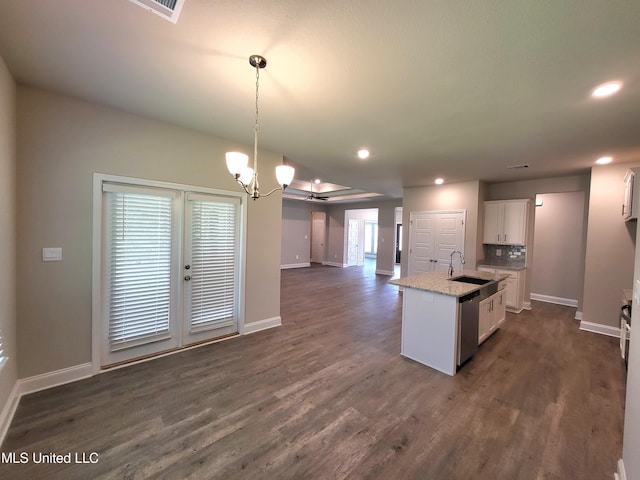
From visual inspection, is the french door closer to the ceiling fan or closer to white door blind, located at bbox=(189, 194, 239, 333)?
white door blind, located at bbox=(189, 194, 239, 333)

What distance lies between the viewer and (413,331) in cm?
316

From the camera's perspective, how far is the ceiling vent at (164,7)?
4.58 ft

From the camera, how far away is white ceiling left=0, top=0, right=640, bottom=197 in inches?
56.4

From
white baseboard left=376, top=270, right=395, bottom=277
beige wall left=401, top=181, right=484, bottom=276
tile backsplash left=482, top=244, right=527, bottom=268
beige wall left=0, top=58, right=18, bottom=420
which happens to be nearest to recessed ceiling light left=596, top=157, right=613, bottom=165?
beige wall left=401, top=181, right=484, bottom=276

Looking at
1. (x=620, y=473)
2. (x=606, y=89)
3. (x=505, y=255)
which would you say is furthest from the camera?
(x=505, y=255)

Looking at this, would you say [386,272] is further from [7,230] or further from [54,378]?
[7,230]

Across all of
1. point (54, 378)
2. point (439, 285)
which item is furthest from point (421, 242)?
point (54, 378)

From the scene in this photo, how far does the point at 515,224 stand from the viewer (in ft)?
17.0

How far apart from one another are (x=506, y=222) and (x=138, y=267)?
6347 mm

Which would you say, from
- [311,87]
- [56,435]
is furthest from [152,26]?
[56,435]

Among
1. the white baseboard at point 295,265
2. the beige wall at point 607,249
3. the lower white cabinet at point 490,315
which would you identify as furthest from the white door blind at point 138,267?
the white baseboard at point 295,265

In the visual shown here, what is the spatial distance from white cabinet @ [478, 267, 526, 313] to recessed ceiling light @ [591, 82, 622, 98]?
A: 3.64 m

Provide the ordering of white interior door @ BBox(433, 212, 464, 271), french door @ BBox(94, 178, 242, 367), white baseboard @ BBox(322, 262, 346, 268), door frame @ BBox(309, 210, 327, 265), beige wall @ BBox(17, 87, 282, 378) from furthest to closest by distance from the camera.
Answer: door frame @ BBox(309, 210, 327, 265)
white baseboard @ BBox(322, 262, 346, 268)
white interior door @ BBox(433, 212, 464, 271)
french door @ BBox(94, 178, 242, 367)
beige wall @ BBox(17, 87, 282, 378)

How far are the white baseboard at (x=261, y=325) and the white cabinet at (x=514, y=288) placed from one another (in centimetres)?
435
